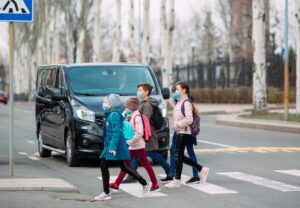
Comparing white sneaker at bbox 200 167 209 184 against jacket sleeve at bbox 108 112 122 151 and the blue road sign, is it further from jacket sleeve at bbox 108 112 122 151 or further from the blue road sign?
the blue road sign

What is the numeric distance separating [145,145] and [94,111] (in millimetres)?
3239

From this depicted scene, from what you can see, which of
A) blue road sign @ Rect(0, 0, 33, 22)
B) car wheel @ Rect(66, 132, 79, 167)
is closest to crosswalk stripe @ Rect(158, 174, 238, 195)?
car wheel @ Rect(66, 132, 79, 167)

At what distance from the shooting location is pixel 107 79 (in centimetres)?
1814

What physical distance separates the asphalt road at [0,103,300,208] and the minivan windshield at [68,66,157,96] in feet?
4.78

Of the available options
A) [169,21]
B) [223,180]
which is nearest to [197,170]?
[223,180]

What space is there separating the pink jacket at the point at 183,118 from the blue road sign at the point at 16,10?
260 cm

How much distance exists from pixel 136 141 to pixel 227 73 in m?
40.9

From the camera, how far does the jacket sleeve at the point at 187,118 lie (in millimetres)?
13633

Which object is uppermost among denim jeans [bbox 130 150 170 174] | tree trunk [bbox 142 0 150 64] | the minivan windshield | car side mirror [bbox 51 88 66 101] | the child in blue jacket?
tree trunk [bbox 142 0 150 64]

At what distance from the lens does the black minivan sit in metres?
16.9

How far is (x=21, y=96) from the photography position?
98.7 m

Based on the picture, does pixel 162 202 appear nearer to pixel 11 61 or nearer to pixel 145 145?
pixel 145 145

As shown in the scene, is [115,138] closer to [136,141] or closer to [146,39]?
[136,141]

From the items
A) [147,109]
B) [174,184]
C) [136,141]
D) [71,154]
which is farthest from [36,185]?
[71,154]
